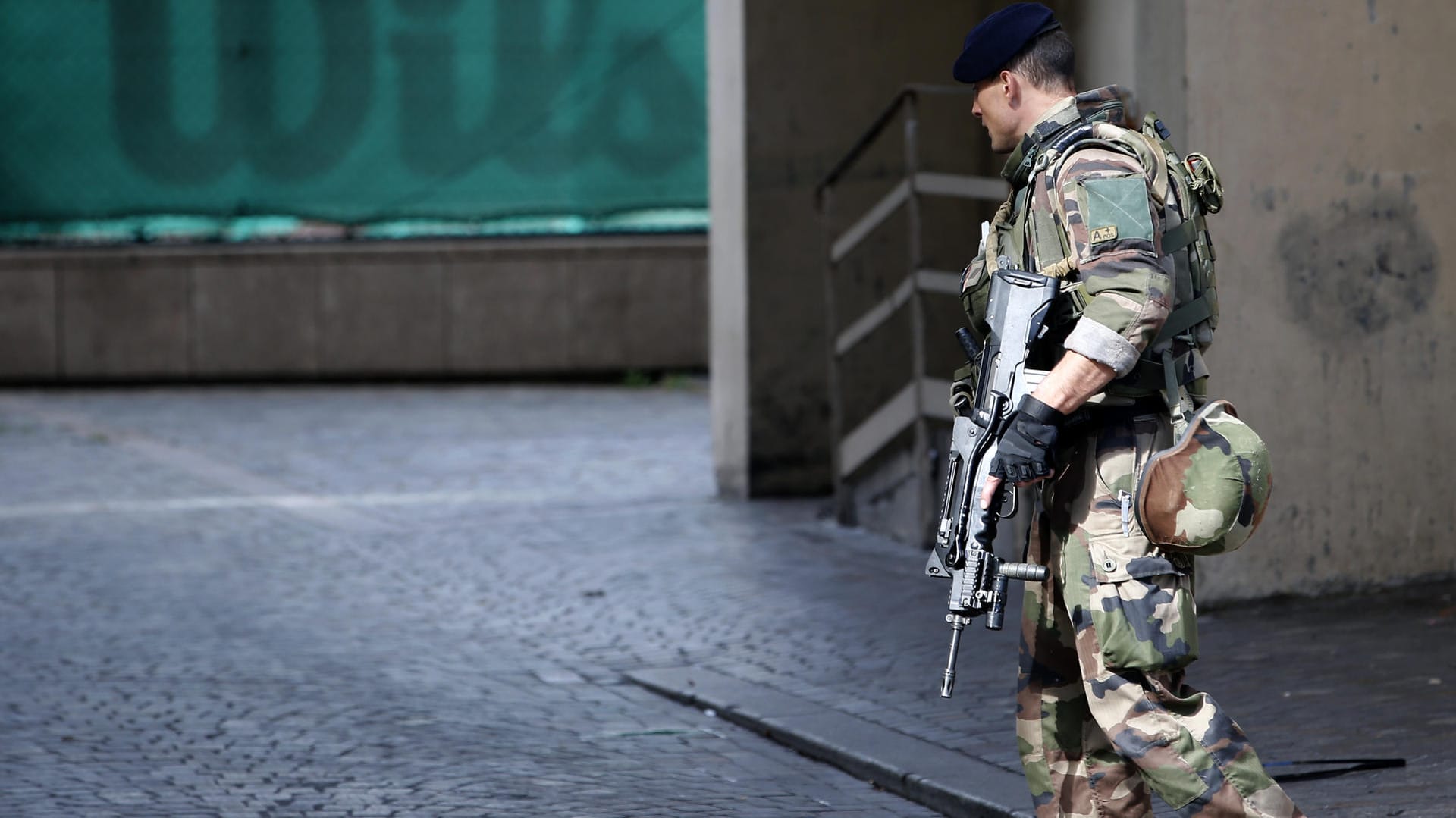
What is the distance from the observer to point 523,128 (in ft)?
59.7

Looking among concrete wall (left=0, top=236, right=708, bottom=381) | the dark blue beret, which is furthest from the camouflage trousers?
concrete wall (left=0, top=236, right=708, bottom=381)

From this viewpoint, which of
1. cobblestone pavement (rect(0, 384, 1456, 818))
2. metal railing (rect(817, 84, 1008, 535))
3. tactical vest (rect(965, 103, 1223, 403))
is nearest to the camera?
tactical vest (rect(965, 103, 1223, 403))

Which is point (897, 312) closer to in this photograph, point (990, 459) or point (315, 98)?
point (990, 459)

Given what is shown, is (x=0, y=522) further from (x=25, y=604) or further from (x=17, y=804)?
(x=17, y=804)

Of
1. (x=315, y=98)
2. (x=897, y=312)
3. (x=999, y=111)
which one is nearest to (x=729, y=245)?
(x=897, y=312)

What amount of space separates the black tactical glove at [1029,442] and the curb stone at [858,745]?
4.53 ft

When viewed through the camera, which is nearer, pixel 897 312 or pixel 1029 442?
pixel 1029 442

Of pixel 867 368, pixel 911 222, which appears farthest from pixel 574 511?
pixel 911 222

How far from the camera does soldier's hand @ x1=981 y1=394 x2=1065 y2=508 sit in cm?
369

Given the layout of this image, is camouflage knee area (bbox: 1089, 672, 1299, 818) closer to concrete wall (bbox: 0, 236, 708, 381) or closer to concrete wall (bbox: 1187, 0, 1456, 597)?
concrete wall (bbox: 1187, 0, 1456, 597)

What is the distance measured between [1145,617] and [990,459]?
40 centimetres

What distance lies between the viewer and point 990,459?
3.82 metres

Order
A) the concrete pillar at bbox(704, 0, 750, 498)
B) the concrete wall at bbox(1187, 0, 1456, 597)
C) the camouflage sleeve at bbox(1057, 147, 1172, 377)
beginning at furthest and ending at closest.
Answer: the concrete pillar at bbox(704, 0, 750, 498)
the concrete wall at bbox(1187, 0, 1456, 597)
the camouflage sleeve at bbox(1057, 147, 1172, 377)

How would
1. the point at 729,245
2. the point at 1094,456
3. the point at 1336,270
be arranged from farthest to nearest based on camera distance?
1. the point at 729,245
2. the point at 1336,270
3. the point at 1094,456
